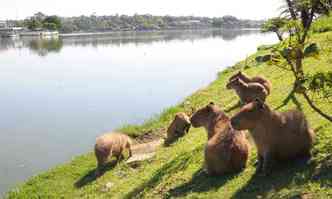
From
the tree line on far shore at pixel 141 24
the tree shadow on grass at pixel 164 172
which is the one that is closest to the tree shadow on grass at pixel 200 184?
the tree shadow on grass at pixel 164 172

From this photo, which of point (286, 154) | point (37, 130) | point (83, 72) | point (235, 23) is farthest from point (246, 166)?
point (235, 23)

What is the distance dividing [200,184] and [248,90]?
12.9 feet

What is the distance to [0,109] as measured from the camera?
62.6 feet

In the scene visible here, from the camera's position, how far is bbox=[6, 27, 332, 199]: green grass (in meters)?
4.90

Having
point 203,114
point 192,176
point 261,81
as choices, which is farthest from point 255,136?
point 261,81

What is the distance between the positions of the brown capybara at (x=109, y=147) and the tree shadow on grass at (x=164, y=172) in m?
1.82

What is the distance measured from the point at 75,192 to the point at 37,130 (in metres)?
7.38

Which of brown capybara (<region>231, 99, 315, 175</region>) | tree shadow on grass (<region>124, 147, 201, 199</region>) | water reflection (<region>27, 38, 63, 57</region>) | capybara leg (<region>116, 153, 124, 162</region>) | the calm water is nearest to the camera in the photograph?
brown capybara (<region>231, 99, 315, 175</region>)

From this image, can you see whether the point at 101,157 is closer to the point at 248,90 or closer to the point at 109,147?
the point at 109,147

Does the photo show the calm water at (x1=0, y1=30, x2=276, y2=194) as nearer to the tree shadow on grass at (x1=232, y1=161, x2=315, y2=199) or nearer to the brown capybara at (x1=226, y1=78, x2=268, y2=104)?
the brown capybara at (x1=226, y1=78, x2=268, y2=104)

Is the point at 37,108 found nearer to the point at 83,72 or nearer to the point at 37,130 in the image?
the point at 37,130

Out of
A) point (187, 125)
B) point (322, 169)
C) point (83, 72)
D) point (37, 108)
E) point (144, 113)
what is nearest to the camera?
point (322, 169)

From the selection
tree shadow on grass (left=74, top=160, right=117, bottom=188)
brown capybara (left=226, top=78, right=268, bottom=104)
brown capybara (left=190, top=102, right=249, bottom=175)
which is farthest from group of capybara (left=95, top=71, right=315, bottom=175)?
tree shadow on grass (left=74, top=160, right=117, bottom=188)

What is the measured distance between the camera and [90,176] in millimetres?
8992
